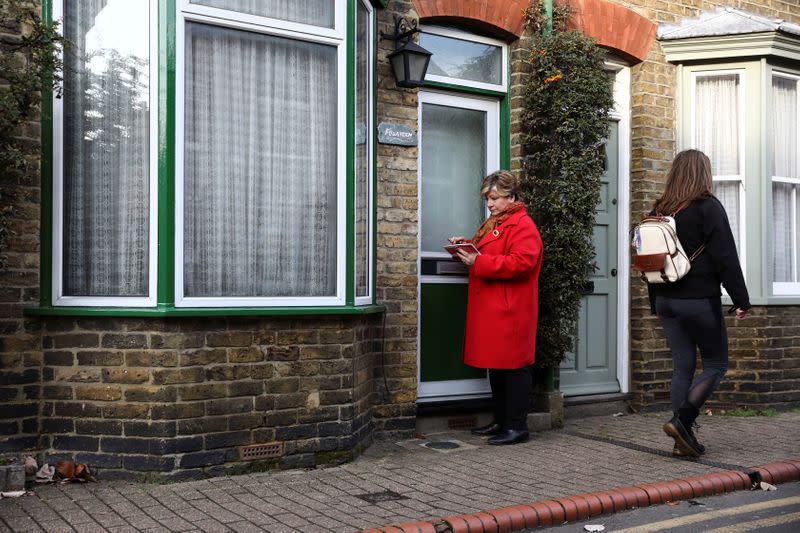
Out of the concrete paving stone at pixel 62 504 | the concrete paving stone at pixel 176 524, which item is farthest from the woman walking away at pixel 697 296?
the concrete paving stone at pixel 62 504

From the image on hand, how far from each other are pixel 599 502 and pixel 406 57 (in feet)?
11.7

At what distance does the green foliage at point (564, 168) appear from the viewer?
22.9 feet

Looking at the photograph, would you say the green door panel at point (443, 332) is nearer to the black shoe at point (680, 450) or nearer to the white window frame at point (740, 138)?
the black shoe at point (680, 450)

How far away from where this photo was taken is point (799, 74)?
889 centimetres

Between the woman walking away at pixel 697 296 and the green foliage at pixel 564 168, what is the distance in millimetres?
960

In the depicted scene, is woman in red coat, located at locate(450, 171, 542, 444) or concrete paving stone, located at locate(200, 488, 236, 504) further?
woman in red coat, located at locate(450, 171, 542, 444)

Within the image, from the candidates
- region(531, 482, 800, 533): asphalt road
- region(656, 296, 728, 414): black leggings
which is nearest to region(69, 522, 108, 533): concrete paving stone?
region(531, 482, 800, 533): asphalt road

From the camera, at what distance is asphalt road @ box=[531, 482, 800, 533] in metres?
4.67

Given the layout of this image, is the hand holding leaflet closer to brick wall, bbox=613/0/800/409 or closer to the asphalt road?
brick wall, bbox=613/0/800/409

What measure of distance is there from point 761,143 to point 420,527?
600 centimetres

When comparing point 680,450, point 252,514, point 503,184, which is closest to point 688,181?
point 503,184

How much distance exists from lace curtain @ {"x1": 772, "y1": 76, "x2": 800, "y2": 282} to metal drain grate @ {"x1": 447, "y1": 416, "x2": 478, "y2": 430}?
376 centimetres

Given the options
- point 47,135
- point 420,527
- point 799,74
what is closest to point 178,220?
point 47,135

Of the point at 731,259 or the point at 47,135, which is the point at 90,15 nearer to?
the point at 47,135
